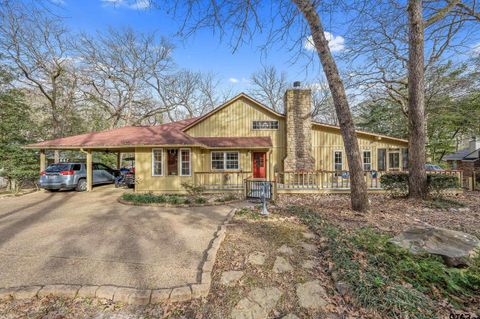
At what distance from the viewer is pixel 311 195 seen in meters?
10.0

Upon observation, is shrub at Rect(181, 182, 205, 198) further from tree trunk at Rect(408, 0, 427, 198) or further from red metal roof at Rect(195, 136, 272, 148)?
tree trunk at Rect(408, 0, 427, 198)

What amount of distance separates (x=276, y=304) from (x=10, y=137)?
703 inches

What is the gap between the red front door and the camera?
1340 cm

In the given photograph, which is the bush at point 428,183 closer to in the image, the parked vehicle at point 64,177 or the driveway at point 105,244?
the driveway at point 105,244

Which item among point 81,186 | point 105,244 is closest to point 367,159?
point 105,244

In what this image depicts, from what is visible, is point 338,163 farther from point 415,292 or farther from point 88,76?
point 88,76

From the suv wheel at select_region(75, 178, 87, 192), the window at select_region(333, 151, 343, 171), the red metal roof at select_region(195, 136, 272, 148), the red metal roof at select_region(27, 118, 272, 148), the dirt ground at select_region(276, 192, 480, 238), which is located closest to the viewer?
the dirt ground at select_region(276, 192, 480, 238)

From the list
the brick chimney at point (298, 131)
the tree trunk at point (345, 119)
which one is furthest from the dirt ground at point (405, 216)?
the brick chimney at point (298, 131)

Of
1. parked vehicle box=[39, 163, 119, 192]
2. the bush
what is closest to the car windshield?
parked vehicle box=[39, 163, 119, 192]

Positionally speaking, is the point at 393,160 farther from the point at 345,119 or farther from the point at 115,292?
the point at 115,292

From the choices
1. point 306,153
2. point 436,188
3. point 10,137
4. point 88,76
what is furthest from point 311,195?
point 88,76

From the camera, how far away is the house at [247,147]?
35.8 ft

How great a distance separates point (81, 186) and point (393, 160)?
18.3 m

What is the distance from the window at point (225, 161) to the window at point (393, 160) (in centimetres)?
957
